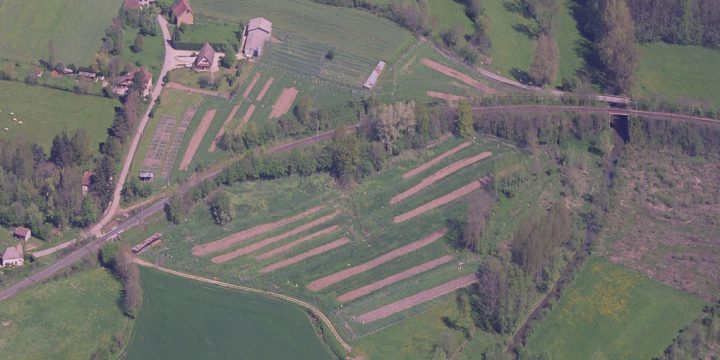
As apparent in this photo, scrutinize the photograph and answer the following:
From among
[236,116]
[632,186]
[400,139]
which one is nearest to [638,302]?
[632,186]

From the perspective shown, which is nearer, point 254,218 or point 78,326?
point 78,326

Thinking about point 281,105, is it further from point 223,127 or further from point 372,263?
point 372,263

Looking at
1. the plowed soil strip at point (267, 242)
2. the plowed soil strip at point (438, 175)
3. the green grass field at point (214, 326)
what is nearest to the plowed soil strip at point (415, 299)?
the green grass field at point (214, 326)

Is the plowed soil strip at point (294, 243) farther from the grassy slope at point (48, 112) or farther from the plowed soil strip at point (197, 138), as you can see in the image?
the grassy slope at point (48, 112)

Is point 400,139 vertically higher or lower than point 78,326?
higher

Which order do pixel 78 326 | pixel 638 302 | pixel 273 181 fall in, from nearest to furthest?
pixel 78 326 < pixel 638 302 < pixel 273 181

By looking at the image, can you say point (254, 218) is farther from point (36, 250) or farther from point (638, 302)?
point (638, 302)
